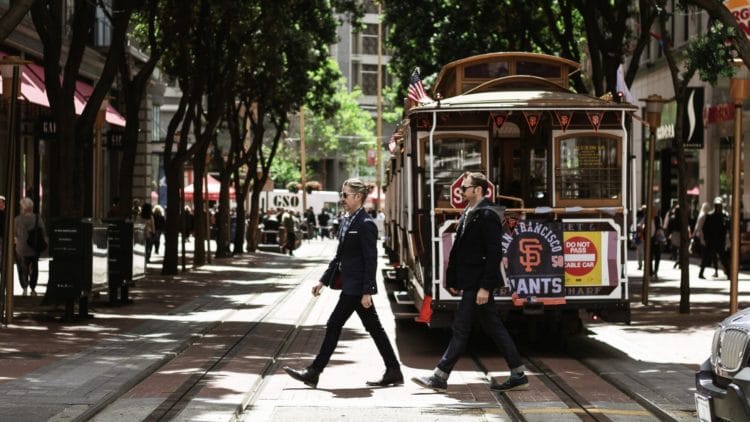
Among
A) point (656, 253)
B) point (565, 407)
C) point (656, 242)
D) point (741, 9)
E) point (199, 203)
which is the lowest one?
point (565, 407)

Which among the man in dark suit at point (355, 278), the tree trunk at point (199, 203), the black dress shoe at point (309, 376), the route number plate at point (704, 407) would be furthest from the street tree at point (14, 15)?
the tree trunk at point (199, 203)

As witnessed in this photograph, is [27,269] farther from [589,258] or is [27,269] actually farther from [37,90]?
[589,258]

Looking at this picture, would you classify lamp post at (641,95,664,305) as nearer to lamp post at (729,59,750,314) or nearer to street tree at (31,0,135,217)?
lamp post at (729,59,750,314)

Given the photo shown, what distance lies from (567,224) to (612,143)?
1.16 m

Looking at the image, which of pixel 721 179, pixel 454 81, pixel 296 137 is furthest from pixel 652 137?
pixel 296 137

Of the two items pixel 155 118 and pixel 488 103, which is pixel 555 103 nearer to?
pixel 488 103

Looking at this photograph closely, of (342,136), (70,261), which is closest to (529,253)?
(70,261)

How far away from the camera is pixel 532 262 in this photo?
14797mm

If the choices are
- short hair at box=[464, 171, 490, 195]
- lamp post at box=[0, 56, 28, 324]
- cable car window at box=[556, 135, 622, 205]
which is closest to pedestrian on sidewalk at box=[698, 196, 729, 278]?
cable car window at box=[556, 135, 622, 205]

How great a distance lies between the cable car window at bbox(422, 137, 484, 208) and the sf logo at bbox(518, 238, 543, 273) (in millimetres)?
1184

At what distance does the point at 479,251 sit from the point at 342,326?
1.34 meters

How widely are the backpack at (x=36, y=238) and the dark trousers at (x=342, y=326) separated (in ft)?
37.3

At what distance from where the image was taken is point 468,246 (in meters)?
11.8

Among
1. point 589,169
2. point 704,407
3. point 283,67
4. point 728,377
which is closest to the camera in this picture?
point 728,377
